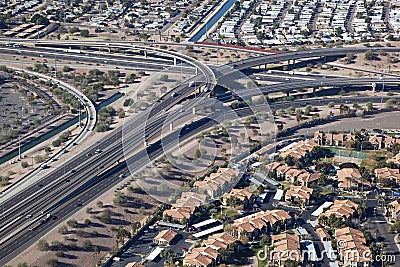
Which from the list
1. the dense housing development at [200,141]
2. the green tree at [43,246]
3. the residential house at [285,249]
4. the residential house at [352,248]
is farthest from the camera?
the dense housing development at [200,141]

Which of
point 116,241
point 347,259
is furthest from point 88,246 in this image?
point 347,259

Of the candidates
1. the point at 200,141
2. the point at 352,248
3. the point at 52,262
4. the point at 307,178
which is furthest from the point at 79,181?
the point at 352,248

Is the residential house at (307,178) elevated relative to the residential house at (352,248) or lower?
lower

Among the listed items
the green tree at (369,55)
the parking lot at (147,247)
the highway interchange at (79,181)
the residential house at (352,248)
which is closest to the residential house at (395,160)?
Answer: the residential house at (352,248)

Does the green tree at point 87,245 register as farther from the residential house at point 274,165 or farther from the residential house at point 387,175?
the residential house at point 387,175

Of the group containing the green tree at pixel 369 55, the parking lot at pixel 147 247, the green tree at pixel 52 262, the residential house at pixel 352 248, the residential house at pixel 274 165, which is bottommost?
the parking lot at pixel 147 247

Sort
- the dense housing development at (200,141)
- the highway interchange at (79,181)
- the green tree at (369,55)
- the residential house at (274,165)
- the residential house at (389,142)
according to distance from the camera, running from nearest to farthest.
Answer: the dense housing development at (200,141), the highway interchange at (79,181), the residential house at (274,165), the residential house at (389,142), the green tree at (369,55)

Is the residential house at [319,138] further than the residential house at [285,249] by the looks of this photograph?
Yes
